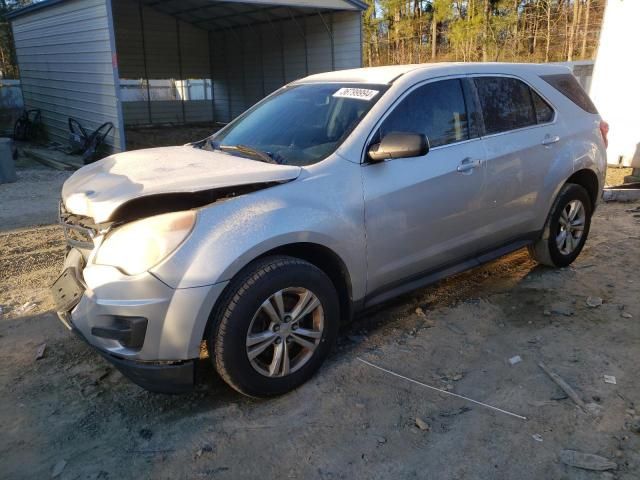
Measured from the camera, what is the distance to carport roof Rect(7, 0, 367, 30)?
14.2 meters

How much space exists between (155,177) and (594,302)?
3.49 metres

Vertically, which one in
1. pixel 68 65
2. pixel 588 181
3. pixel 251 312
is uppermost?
pixel 68 65

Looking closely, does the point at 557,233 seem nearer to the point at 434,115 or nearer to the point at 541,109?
the point at 541,109

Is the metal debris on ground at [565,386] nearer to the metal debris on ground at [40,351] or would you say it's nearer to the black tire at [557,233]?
the black tire at [557,233]

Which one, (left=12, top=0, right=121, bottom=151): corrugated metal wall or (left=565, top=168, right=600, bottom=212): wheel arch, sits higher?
(left=12, top=0, right=121, bottom=151): corrugated metal wall

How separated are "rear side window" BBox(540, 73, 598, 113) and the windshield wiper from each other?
2.69 meters

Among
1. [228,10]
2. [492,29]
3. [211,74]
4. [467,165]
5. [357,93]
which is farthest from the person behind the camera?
[211,74]

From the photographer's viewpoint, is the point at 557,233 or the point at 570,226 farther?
the point at 570,226

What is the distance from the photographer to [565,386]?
10.4 ft

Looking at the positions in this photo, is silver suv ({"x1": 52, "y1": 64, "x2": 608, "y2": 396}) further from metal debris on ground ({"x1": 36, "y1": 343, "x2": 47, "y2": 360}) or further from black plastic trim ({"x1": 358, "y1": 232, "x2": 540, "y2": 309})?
metal debris on ground ({"x1": 36, "y1": 343, "x2": 47, "y2": 360})

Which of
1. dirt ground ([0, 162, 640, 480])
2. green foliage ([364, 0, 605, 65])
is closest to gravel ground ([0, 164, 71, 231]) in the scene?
dirt ground ([0, 162, 640, 480])

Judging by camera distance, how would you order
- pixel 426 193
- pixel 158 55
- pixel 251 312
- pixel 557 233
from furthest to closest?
pixel 158 55 < pixel 557 233 < pixel 426 193 < pixel 251 312

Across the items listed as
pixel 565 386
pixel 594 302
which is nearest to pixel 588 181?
pixel 594 302

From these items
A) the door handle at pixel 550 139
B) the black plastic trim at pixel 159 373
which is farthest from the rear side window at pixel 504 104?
the black plastic trim at pixel 159 373
